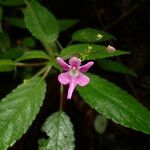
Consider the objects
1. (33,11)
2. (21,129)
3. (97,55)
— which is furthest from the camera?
(33,11)

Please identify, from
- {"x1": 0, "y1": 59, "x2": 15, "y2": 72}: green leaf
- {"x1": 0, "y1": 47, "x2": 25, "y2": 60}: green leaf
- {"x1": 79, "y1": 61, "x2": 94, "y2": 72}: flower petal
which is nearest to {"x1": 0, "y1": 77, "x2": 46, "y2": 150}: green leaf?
{"x1": 0, "y1": 59, "x2": 15, "y2": 72}: green leaf

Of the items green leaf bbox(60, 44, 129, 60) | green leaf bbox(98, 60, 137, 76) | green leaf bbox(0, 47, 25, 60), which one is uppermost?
green leaf bbox(0, 47, 25, 60)

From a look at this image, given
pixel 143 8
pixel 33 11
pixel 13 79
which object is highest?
pixel 143 8

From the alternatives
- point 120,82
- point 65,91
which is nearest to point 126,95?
point 65,91

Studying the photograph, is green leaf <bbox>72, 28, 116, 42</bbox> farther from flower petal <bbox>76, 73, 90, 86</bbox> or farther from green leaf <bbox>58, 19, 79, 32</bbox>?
flower petal <bbox>76, 73, 90, 86</bbox>

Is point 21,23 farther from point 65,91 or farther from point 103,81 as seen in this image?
point 103,81

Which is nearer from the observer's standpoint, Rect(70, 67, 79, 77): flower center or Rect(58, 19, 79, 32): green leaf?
Rect(70, 67, 79, 77): flower center

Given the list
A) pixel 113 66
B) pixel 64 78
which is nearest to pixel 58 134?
pixel 64 78

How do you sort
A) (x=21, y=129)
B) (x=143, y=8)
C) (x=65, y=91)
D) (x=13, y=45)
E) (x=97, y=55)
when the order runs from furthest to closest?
1. (x=143, y=8)
2. (x=13, y=45)
3. (x=65, y=91)
4. (x=97, y=55)
5. (x=21, y=129)
